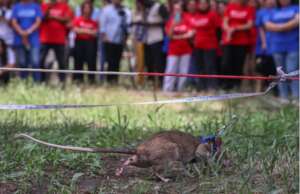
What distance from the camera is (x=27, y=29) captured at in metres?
13.5

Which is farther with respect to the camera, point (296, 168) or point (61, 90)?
point (61, 90)

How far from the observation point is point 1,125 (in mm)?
7512

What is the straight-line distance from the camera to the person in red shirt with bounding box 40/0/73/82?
13.7m

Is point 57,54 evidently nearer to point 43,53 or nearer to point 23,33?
point 43,53

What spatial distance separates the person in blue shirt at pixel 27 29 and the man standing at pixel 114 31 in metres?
1.21

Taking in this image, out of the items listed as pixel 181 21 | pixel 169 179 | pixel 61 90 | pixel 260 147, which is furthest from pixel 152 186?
pixel 181 21

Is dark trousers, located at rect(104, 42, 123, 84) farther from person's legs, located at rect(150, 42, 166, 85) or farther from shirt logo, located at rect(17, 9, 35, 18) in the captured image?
shirt logo, located at rect(17, 9, 35, 18)

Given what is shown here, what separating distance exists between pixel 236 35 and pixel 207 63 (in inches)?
30.2

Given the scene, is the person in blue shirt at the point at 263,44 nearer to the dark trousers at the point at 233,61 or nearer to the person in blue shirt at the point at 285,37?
the person in blue shirt at the point at 285,37

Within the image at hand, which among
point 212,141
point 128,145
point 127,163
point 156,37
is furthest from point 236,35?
point 127,163

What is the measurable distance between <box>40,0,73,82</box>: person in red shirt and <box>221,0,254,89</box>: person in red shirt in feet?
9.68

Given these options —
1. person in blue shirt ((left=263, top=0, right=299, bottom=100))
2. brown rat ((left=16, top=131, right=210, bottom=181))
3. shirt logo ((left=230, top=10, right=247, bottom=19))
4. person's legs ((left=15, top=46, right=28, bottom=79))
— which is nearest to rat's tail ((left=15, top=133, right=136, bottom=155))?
brown rat ((left=16, top=131, right=210, bottom=181))

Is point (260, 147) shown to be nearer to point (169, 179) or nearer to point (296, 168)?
point (296, 168)

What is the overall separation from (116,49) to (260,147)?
24.4 ft
